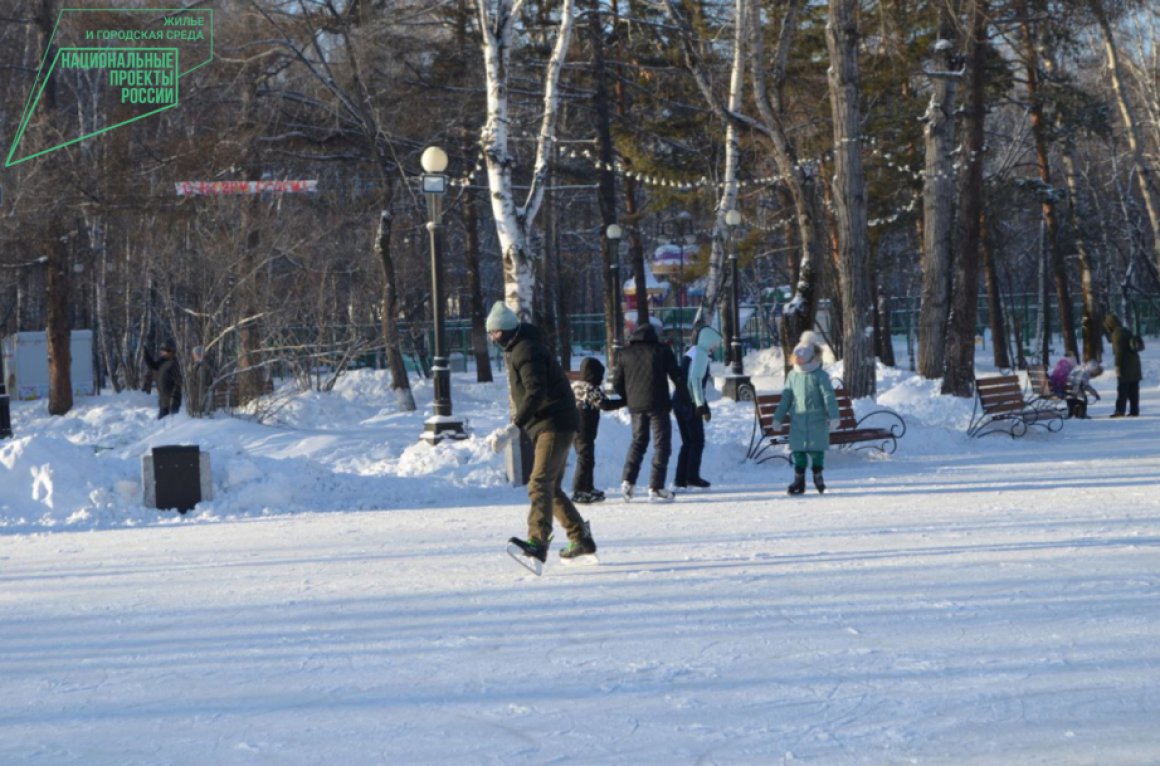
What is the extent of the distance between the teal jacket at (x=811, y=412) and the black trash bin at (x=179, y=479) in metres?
5.35

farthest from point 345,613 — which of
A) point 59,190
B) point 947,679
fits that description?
point 59,190

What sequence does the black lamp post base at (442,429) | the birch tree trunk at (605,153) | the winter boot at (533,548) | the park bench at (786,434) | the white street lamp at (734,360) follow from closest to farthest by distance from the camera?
the winter boot at (533,548), the park bench at (786,434), the black lamp post base at (442,429), the white street lamp at (734,360), the birch tree trunk at (605,153)

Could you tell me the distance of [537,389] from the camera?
8547 mm

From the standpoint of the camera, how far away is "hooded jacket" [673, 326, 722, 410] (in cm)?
1325

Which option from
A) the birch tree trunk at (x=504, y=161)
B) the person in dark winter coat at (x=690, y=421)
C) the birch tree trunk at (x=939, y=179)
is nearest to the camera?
the person in dark winter coat at (x=690, y=421)

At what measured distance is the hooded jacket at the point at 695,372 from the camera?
522 inches

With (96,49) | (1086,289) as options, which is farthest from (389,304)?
(1086,289)

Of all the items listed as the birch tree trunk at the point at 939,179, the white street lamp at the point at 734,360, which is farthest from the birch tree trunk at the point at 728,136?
the birch tree trunk at the point at 939,179

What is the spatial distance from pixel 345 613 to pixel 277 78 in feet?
78.2

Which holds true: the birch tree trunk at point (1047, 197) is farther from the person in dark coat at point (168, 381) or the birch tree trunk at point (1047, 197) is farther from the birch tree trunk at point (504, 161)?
the person in dark coat at point (168, 381)

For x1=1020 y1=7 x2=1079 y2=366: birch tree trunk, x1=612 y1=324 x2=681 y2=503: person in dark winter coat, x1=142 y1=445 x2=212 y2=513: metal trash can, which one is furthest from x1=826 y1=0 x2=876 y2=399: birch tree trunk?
x1=1020 y1=7 x2=1079 y2=366: birch tree trunk

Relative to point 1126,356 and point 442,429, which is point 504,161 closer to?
point 442,429

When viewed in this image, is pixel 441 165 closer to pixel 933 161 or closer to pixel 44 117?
pixel 933 161

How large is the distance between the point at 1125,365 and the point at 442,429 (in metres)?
11.3
